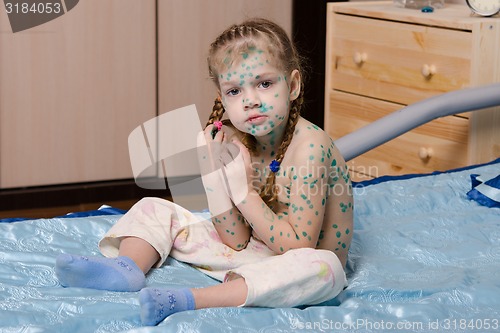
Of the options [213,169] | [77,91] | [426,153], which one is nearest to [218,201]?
[213,169]

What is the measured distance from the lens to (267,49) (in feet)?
4.86

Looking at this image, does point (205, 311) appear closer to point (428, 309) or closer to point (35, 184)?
point (428, 309)

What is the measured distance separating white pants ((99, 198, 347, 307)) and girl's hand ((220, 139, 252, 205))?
0.12 m

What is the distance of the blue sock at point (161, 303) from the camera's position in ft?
4.07

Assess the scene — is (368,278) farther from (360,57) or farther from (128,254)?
(360,57)

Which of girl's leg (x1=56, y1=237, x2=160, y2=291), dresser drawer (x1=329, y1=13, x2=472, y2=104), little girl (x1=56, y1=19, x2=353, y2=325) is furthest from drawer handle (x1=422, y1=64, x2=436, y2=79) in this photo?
girl's leg (x1=56, y1=237, x2=160, y2=291)

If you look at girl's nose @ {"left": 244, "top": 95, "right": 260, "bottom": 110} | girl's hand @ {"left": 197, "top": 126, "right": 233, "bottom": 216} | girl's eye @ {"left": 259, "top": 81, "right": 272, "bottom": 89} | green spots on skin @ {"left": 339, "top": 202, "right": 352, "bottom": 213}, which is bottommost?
green spots on skin @ {"left": 339, "top": 202, "right": 352, "bottom": 213}

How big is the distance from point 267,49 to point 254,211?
0.91 feet

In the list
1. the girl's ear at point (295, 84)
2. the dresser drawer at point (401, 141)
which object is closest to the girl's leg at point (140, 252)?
the girl's ear at point (295, 84)

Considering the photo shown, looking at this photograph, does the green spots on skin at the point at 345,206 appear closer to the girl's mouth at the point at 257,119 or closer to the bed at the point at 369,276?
the bed at the point at 369,276

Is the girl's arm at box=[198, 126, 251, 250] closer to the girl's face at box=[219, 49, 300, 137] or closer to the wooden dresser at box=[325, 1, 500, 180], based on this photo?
the girl's face at box=[219, 49, 300, 137]

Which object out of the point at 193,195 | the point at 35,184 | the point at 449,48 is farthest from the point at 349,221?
the point at 35,184

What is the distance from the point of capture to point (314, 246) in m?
1.46

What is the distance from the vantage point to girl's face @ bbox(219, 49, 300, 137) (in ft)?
4.75
